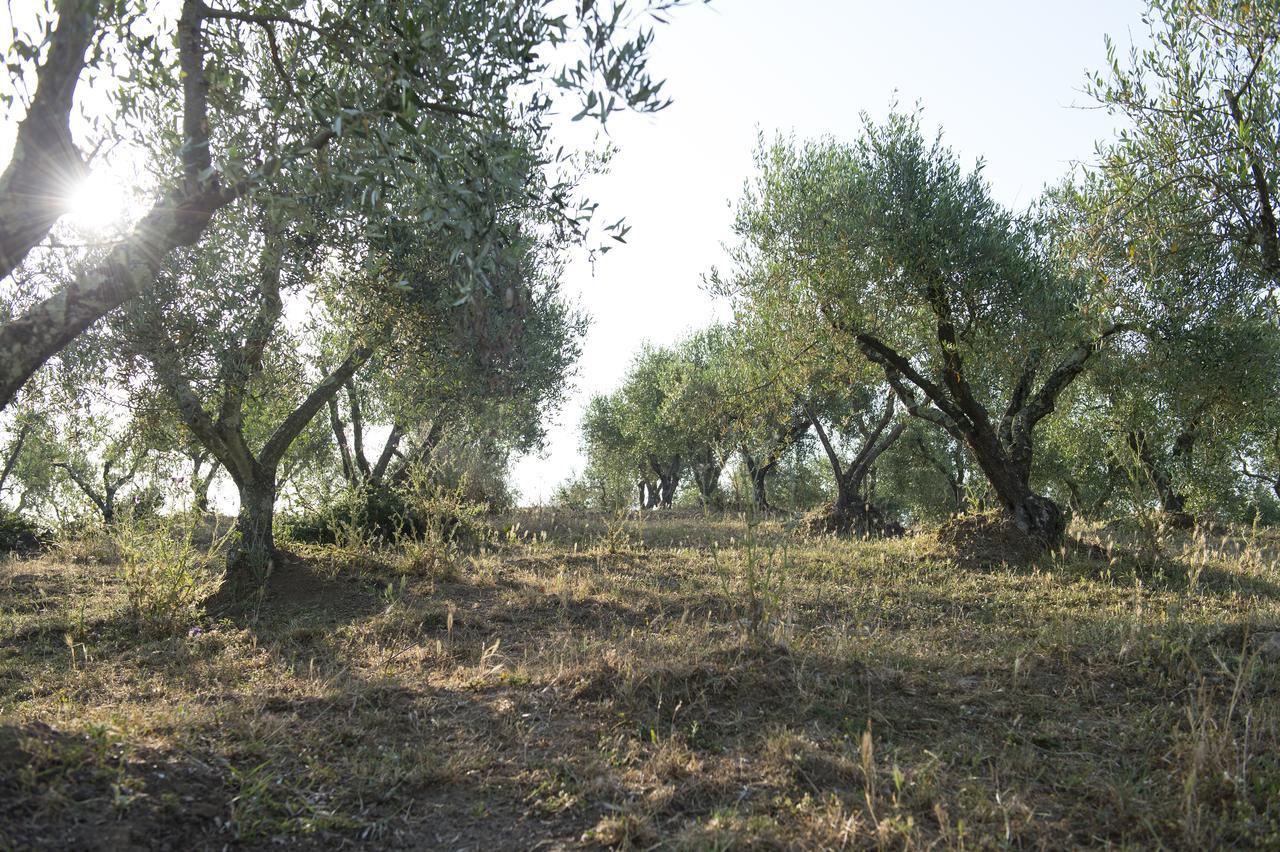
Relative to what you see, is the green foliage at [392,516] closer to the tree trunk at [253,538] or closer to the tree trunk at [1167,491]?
the tree trunk at [253,538]

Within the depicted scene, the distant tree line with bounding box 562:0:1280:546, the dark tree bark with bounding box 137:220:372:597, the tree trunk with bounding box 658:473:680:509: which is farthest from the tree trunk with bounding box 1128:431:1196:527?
the tree trunk with bounding box 658:473:680:509

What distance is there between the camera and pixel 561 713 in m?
5.90

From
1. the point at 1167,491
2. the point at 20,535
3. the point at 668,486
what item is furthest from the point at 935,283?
the point at 668,486

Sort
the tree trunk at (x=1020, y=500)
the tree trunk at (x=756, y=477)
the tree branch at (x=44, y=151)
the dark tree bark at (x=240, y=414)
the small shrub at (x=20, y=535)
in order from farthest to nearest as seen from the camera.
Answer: the small shrub at (x=20, y=535) < the tree trunk at (x=1020, y=500) < the dark tree bark at (x=240, y=414) < the tree trunk at (x=756, y=477) < the tree branch at (x=44, y=151)

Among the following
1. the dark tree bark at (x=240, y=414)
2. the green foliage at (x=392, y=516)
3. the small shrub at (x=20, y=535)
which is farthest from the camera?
the small shrub at (x=20, y=535)

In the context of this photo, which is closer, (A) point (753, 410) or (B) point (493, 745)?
(B) point (493, 745)

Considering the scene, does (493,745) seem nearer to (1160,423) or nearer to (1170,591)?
(1170,591)

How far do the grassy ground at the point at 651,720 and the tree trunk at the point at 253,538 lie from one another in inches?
60.9

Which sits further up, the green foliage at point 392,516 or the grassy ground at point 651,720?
the green foliage at point 392,516

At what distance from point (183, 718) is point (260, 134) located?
5.59 metres

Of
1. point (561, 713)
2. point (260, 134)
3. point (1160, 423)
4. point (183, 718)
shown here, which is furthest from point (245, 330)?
point (1160, 423)

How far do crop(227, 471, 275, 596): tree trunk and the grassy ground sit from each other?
5.07 feet

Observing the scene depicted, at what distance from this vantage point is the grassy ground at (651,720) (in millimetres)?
4285

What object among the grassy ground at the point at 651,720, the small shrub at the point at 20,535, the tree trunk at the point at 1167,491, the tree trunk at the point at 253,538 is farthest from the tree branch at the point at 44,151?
the tree trunk at the point at 1167,491
